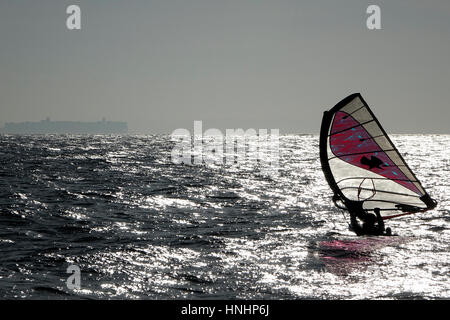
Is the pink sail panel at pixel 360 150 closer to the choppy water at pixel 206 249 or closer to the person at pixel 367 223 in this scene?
the person at pixel 367 223

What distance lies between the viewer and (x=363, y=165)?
15.4 meters

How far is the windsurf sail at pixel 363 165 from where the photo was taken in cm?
1473

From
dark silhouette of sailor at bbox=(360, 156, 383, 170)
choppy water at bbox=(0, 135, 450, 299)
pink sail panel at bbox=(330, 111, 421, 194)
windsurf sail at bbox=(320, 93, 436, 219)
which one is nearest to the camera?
choppy water at bbox=(0, 135, 450, 299)

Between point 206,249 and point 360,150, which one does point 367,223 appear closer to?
point 360,150

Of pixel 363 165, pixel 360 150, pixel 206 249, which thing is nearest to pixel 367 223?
pixel 363 165

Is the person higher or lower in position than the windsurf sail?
lower

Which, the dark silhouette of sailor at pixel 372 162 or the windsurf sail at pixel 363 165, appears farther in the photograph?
the dark silhouette of sailor at pixel 372 162

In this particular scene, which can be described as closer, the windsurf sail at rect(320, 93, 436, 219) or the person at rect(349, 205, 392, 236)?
the windsurf sail at rect(320, 93, 436, 219)

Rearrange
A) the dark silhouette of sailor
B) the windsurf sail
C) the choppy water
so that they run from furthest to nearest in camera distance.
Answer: the dark silhouette of sailor
the windsurf sail
the choppy water

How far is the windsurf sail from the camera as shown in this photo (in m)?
14.7

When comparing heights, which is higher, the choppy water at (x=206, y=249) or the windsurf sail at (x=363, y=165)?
the windsurf sail at (x=363, y=165)

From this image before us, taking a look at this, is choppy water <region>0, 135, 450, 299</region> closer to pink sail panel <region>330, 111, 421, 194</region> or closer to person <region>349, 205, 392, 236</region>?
person <region>349, 205, 392, 236</region>

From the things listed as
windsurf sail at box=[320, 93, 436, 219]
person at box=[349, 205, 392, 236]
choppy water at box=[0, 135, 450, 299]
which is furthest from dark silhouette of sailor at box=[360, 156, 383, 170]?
choppy water at box=[0, 135, 450, 299]

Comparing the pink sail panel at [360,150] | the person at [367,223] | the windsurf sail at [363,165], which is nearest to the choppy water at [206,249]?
the person at [367,223]
